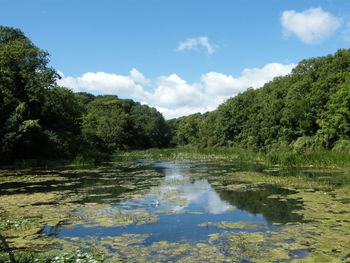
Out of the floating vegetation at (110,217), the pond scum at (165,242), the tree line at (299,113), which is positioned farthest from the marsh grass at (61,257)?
the tree line at (299,113)

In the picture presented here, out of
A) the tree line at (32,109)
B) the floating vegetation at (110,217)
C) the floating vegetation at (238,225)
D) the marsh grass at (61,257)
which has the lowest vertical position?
the floating vegetation at (238,225)

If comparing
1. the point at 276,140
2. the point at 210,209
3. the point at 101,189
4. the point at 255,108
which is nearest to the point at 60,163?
the point at 101,189

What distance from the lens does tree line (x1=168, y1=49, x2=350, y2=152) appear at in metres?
36.5

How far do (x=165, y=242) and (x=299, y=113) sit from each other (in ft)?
134

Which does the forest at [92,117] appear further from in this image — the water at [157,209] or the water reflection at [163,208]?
the water reflection at [163,208]

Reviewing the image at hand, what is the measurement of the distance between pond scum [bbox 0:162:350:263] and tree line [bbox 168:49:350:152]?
22.2 meters

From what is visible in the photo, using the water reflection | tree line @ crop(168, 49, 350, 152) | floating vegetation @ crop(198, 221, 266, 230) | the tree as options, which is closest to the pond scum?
floating vegetation @ crop(198, 221, 266, 230)

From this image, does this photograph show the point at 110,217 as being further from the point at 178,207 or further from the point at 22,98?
the point at 22,98

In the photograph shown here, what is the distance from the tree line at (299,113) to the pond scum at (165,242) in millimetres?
22237

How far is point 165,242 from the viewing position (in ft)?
26.6

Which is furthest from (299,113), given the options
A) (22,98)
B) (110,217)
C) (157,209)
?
(110,217)

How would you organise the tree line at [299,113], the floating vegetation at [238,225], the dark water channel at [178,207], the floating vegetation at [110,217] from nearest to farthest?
the dark water channel at [178,207], the floating vegetation at [238,225], the floating vegetation at [110,217], the tree line at [299,113]

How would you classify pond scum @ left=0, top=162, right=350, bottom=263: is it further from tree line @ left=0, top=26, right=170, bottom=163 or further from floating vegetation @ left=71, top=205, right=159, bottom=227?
tree line @ left=0, top=26, right=170, bottom=163

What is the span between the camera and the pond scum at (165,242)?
6918 mm
